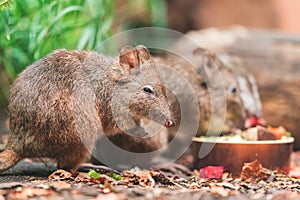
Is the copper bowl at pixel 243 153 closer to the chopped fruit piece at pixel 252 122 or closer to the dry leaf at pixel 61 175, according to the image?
the chopped fruit piece at pixel 252 122

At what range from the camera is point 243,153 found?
5.01 meters

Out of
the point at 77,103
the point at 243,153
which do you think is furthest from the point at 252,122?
the point at 77,103

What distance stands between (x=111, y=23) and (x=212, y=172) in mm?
3140

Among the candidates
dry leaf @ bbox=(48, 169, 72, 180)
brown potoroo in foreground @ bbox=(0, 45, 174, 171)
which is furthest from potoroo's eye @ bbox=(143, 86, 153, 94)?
dry leaf @ bbox=(48, 169, 72, 180)

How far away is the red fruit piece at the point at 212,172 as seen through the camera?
4.86m

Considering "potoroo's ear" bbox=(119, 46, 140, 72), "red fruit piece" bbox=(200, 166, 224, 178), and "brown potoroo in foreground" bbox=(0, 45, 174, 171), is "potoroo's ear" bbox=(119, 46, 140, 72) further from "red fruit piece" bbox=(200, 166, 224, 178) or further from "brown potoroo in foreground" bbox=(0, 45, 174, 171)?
"red fruit piece" bbox=(200, 166, 224, 178)

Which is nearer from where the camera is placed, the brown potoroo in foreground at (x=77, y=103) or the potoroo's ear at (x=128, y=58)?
the brown potoroo in foreground at (x=77, y=103)

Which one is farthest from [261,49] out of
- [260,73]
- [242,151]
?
[242,151]

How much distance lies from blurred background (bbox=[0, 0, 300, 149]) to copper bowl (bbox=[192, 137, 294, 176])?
1.89 m

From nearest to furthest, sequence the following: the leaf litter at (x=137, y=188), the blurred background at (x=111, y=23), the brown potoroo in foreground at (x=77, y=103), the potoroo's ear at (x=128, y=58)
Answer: the leaf litter at (x=137, y=188), the brown potoroo in foreground at (x=77, y=103), the potoroo's ear at (x=128, y=58), the blurred background at (x=111, y=23)

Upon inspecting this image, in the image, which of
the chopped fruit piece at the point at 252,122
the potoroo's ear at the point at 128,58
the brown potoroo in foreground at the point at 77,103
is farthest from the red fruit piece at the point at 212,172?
the potoroo's ear at the point at 128,58

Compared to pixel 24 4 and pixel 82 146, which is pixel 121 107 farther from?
pixel 24 4

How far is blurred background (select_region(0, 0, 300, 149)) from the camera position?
5609 millimetres

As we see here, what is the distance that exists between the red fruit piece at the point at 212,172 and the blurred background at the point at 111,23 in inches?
79.9
